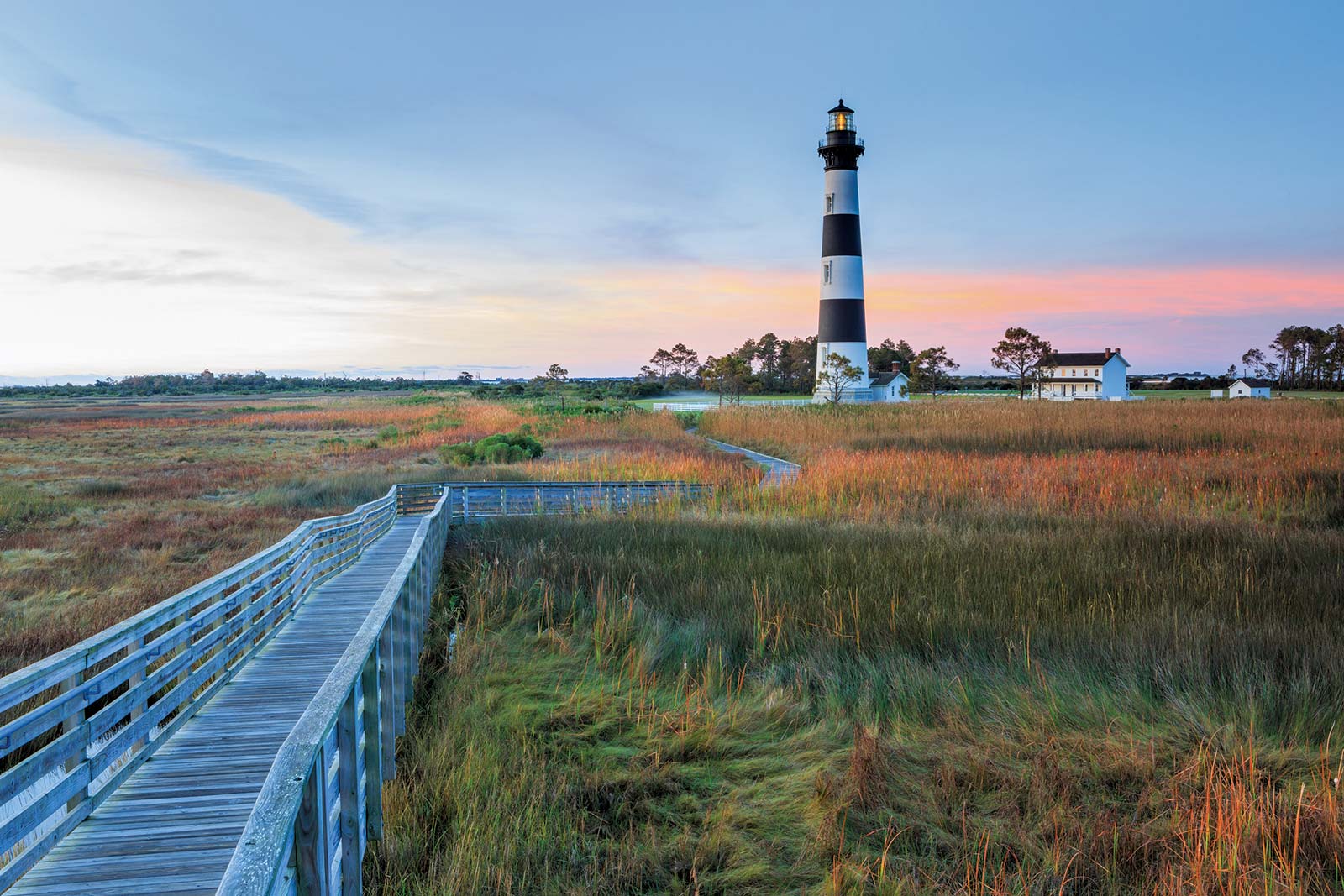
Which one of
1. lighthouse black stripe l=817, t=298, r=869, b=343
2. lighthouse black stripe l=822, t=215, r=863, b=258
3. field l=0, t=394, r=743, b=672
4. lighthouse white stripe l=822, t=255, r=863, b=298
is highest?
lighthouse black stripe l=822, t=215, r=863, b=258

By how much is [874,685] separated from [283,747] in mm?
4812

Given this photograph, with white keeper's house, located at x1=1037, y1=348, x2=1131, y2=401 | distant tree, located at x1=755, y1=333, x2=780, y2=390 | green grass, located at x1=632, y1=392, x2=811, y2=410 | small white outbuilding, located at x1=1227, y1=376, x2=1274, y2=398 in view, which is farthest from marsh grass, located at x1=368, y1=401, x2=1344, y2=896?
distant tree, located at x1=755, y1=333, x2=780, y2=390

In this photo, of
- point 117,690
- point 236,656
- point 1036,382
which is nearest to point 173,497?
point 117,690

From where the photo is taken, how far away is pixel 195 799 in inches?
173

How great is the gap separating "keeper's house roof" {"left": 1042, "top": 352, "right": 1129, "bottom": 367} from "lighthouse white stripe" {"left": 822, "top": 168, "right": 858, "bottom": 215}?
159ft

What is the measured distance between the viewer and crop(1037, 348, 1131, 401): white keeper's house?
79.0 m

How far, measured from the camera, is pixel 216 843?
3.91m

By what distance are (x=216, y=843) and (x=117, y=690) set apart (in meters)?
4.91

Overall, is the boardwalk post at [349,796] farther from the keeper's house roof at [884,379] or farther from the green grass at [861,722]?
the keeper's house roof at [884,379]

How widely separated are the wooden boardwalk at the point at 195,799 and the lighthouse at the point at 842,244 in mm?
38218

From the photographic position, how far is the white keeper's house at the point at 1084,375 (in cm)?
7900

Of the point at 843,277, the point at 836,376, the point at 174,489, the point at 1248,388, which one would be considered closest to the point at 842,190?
the point at 843,277

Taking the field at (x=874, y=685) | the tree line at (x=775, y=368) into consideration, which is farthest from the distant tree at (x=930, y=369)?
the field at (x=874, y=685)

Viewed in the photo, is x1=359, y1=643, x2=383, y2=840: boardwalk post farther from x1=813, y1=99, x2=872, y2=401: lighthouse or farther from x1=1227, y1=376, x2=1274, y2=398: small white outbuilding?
x1=1227, y1=376, x2=1274, y2=398: small white outbuilding
